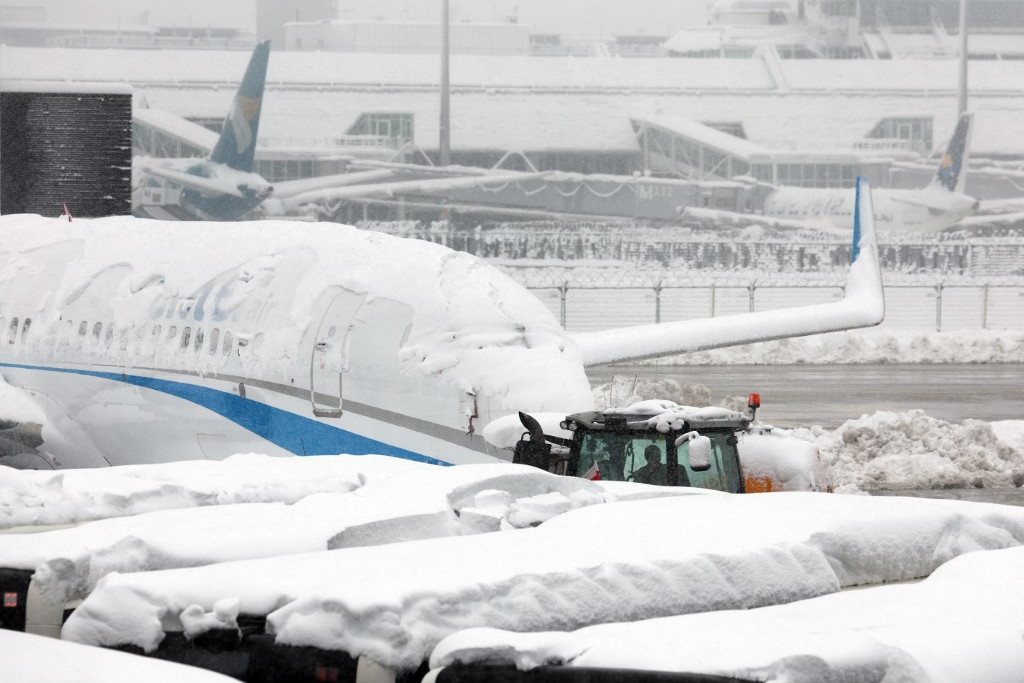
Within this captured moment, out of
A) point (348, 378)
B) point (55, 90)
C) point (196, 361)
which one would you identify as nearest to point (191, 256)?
Answer: point (196, 361)

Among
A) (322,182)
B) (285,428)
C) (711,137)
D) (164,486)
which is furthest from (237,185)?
(164,486)

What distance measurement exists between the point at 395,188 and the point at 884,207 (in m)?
18.6

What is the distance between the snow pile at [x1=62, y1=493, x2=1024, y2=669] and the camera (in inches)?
147

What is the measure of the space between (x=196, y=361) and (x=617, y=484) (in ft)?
25.5

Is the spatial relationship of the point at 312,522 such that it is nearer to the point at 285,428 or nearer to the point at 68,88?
the point at 285,428

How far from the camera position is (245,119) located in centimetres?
3944

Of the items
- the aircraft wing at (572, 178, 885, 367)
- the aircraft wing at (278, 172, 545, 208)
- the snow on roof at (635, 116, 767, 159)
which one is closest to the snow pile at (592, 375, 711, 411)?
the aircraft wing at (572, 178, 885, 367)

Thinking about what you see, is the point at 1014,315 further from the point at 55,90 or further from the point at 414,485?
the point at 414,485

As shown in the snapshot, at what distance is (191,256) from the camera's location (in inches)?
556

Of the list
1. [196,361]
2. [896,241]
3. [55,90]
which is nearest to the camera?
[196,361]

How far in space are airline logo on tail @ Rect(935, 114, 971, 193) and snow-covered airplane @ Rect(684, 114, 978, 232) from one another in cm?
3

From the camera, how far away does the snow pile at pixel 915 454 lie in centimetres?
1706

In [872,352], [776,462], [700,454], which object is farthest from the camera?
[872,352]

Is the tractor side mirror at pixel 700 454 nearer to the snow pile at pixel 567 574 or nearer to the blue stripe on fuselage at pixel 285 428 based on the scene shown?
the snow pile at pixel 567 574
